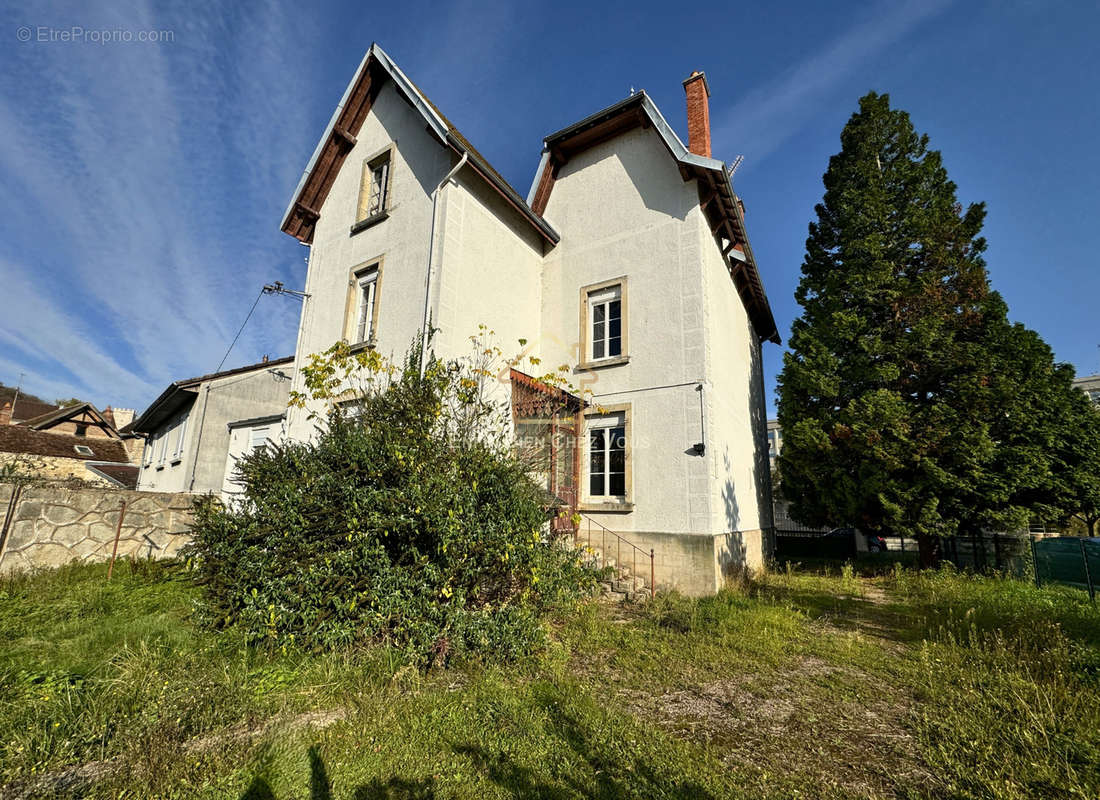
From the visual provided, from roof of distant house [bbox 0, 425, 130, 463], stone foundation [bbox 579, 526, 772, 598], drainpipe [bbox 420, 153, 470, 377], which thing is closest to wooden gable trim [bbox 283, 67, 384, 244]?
drainpipe [bbox 420, 153, 470, 377]

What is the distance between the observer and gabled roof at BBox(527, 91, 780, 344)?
1002 cm

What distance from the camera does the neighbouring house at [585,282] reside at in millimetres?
9344

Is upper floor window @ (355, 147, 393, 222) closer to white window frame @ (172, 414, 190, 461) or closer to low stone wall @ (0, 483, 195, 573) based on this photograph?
low stone wall @ (0, 483, 195, 573)

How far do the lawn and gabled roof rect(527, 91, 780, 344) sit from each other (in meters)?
8.37

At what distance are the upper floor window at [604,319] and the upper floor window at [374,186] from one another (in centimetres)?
502

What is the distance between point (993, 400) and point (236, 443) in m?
18.7

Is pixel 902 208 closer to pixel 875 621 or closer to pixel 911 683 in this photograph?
pixel 875 621

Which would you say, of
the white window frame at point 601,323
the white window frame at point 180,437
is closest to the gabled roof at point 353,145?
the white window frame at point 601,323

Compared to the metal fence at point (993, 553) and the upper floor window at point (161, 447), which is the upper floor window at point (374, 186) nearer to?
the upper floor window at point (161, 447)

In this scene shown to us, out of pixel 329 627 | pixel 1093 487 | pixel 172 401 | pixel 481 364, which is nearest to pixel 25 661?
pixel 329 627

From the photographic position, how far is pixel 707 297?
32.7 ft

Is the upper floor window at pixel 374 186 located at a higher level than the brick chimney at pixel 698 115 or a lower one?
lower

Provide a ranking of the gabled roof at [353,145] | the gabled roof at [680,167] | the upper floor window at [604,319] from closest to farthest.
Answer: the gabled roof at [353,145], the gabled roof at [680,167], the upper floor window at [604,319]

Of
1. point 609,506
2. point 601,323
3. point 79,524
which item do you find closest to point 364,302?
point 601,323
